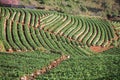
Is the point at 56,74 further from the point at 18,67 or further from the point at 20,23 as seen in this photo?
the point at 20,23

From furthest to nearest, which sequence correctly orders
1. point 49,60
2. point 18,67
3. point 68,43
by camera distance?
point 68,43, point 49,60, point 18,67

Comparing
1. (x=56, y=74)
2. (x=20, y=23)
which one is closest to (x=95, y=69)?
(x=56, y=74)

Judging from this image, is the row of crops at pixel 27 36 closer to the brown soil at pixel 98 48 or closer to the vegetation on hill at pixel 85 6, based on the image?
the brown soil at pixel 98 48


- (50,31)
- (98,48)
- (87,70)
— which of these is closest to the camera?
(87,70)

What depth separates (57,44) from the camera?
53.3m

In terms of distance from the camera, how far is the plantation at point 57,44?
32.2m

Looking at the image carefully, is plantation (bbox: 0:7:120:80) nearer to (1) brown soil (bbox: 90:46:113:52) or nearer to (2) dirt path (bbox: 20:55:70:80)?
(1) brown soil (bbox: 90:46:113:52)

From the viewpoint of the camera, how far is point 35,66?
114 ft

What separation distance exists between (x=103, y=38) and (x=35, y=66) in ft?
101

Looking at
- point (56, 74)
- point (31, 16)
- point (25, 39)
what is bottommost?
point (56, 74)

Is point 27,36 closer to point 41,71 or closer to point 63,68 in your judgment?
point 41,71

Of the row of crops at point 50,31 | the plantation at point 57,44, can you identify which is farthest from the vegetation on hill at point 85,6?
the row of crops at point 50,31

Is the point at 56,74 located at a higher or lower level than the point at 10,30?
lower

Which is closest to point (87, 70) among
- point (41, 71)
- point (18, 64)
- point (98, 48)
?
point (41, 71)
